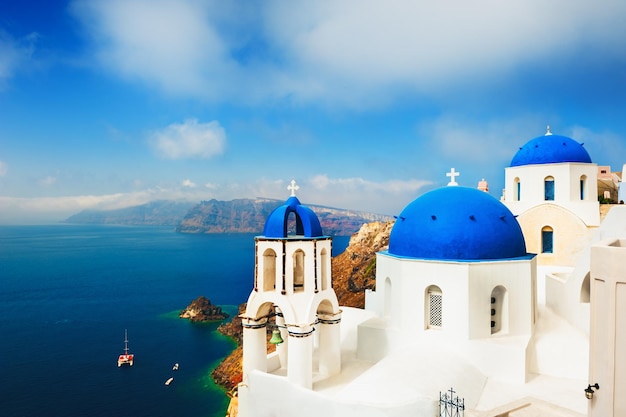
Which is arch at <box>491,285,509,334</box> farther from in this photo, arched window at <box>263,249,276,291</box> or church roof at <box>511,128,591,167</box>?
church roof at <box>511,128,591,167</box>

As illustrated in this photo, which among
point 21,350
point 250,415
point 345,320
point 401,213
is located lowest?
point 21,350

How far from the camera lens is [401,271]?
1020 centimetres

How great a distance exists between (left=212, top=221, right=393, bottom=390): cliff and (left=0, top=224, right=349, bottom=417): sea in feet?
3.84

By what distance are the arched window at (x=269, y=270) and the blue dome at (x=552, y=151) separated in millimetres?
12738

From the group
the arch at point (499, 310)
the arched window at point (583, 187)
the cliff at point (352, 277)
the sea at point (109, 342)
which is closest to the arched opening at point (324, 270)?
the arch at point (499, 310)

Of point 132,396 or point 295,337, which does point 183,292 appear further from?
point 295,337

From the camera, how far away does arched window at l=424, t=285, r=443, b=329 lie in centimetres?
988

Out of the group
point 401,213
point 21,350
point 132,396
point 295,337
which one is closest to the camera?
point 295,337

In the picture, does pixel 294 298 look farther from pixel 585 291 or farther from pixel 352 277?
pixel 352 277

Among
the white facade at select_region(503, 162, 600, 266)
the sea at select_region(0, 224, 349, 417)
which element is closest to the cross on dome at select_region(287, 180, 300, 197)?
the white facade at select_region(503, 162, 600, 266)

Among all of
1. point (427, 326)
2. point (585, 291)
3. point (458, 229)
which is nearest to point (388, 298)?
point (427, 326)

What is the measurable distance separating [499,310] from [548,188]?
886cm

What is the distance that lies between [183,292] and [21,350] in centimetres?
2582

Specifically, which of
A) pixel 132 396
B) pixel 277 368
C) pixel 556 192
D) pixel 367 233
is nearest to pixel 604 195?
pixel 556 192
